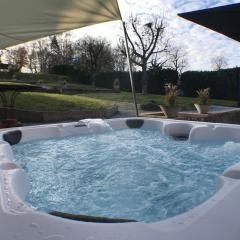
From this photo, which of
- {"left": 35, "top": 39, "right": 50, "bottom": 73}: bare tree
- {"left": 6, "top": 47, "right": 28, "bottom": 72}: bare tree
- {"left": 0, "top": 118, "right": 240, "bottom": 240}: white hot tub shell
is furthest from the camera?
{"left": 35, "top": 39, "right": 50, "bottom": 73}: bare tree

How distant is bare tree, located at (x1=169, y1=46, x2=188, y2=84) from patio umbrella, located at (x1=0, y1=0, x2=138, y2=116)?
50.9 ft

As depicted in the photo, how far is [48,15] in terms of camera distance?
461cm

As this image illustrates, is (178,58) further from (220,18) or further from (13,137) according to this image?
(13,137)

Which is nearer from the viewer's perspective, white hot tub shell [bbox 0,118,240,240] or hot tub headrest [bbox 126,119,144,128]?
white hot tub shell [bbox 0,118,240,240]

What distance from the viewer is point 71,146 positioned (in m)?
4.00

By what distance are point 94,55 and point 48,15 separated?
658 inches

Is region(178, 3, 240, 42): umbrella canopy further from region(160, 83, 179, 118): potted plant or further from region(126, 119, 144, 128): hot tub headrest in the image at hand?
region(160, 83, 179, 118): potted plant

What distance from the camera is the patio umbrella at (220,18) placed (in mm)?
3885

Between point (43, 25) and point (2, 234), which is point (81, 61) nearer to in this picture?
point (43, 25)

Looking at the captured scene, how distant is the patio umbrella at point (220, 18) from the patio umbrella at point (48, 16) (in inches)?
42.3

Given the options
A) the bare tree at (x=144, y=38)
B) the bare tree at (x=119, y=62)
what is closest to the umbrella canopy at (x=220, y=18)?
the bare tree at (x=144, y=38)

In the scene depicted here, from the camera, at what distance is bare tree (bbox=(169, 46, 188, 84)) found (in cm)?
2025

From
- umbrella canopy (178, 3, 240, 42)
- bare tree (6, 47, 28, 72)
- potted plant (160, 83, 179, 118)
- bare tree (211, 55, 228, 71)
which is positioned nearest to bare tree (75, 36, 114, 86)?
bare tree (6, 47, 28, 72)

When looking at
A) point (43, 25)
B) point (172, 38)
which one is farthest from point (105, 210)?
point (172, 38)
